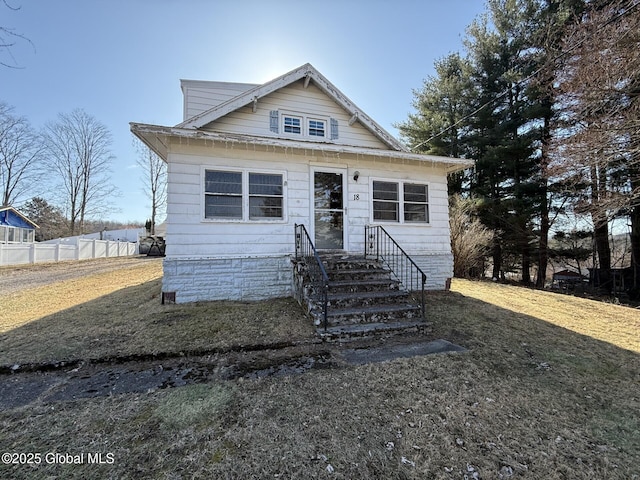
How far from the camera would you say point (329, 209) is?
7.64 metres

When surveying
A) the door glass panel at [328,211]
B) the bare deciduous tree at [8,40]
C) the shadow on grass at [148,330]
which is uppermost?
the bare deciduous tree at [8,40]

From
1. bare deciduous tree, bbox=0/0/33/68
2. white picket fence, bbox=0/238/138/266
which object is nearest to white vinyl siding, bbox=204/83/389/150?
bare deciduous tree, bbox=0/0/33/68

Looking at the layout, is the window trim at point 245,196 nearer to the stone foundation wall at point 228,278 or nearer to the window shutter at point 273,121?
the stone foundation wall at point 228,278


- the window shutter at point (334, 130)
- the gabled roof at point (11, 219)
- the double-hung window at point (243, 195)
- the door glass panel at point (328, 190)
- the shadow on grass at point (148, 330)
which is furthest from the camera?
the gabled roof at point (11, 219)

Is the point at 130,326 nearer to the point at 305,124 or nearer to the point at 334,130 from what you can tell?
the point at 305,124

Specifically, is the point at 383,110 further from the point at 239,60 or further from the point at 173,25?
the point at 173,25

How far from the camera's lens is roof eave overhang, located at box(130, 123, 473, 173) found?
19.9ft

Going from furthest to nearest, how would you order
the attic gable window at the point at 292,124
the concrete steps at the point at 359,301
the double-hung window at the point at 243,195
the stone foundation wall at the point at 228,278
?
the attic gable window at the point at 292,124, the double-hung window at the point at 243,195, the stone foundation wall at the point at 228,278, the concrete steps at the point at 359,301

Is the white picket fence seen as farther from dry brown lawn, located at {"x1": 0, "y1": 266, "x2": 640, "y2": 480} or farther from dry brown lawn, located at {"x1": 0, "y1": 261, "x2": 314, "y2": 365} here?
dry brown lawn, located at {"x1": 0, "y1": 266, "x2": 640, "y2": 480}

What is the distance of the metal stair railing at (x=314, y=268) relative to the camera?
487 cm

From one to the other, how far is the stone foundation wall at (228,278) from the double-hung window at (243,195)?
3.46 ft

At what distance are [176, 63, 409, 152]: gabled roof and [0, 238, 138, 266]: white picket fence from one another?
604 inches


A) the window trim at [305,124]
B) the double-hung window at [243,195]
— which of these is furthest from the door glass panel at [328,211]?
the window trim at [305,124]

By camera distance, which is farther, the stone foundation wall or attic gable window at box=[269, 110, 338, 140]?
attic gable window at box=[269, 110, 338, 140]
